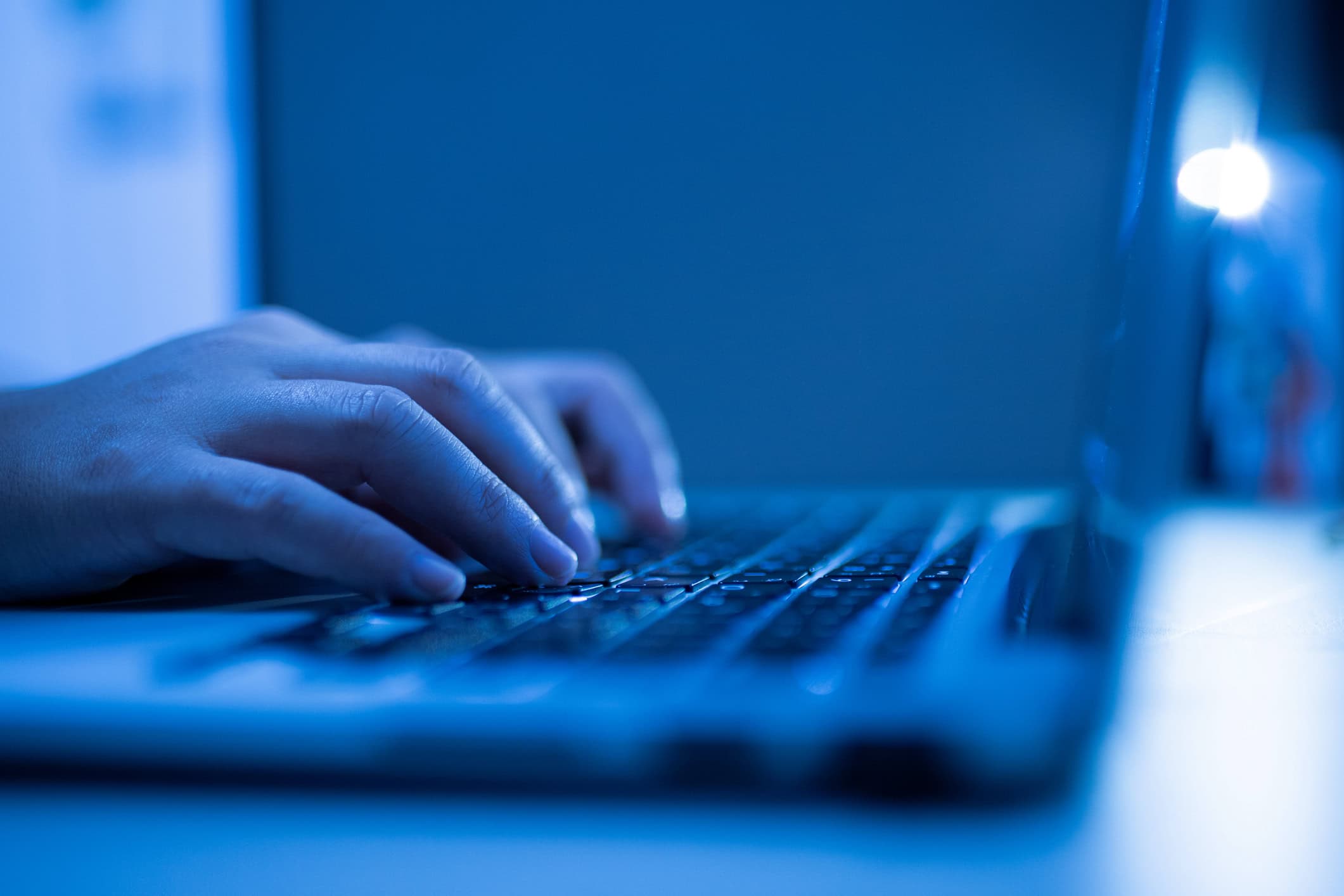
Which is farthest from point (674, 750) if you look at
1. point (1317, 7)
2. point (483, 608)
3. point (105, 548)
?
point (1317, 7)

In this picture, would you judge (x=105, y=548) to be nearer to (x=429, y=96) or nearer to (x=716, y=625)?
(x=716, y=625)

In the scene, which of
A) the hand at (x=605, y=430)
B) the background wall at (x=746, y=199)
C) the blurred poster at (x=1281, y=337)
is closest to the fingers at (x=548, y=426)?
the hand at (x=605, y=430)

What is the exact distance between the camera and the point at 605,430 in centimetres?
84

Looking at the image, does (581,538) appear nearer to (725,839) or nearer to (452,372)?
(452,372)

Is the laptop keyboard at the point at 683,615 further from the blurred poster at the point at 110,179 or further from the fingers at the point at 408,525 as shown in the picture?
the blurred poster at the point at 110,179

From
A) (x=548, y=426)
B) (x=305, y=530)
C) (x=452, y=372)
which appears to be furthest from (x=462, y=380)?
(x=548, y=426)

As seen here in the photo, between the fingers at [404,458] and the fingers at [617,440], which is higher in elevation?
the fingers at [404,458]

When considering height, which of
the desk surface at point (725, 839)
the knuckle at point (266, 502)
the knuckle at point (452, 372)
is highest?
the knuckle at point (452, 372)

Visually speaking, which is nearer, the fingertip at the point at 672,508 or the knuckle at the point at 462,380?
the knuckle at the point at 462,380

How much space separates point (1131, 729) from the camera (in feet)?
0.85

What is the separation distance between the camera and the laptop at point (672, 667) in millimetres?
202

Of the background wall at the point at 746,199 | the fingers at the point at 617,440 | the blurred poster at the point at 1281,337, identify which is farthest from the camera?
the background wall at the point at 746,199

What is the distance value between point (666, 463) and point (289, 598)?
19.9 inches

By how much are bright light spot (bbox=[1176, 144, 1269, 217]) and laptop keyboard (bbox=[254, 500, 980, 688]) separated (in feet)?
0.76
